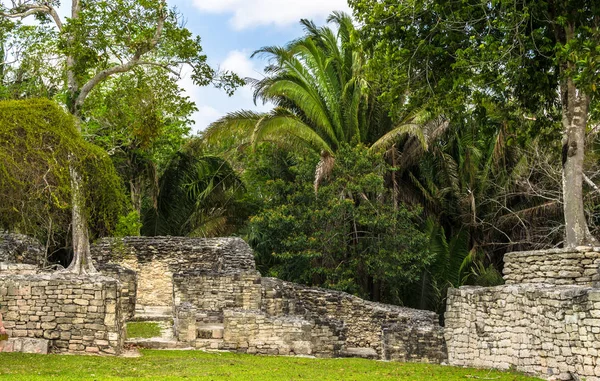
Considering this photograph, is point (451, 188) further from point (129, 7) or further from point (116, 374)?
point (116, 374)

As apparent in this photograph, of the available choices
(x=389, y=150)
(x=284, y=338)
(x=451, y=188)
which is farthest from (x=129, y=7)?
(x=451, y=188)

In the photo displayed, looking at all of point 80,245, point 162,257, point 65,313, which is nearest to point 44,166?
point 80,245

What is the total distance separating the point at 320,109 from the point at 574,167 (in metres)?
14.2

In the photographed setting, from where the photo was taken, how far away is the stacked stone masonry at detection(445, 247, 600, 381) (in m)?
10.5

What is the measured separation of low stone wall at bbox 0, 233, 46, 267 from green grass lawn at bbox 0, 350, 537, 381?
722 centimetres

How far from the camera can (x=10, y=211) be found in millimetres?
14430

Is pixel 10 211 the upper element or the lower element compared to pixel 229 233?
lower

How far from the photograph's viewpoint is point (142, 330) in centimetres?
1738

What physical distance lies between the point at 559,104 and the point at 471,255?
1096 cm

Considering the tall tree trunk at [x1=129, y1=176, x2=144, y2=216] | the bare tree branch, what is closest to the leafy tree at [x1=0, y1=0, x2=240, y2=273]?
the bare tree branch

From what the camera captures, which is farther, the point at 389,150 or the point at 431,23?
the point at 389,150

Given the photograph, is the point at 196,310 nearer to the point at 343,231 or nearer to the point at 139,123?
the point at 139,123

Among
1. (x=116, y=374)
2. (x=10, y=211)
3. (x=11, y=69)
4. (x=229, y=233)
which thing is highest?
(x=11, y=69)

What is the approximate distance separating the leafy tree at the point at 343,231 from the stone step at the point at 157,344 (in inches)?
365
